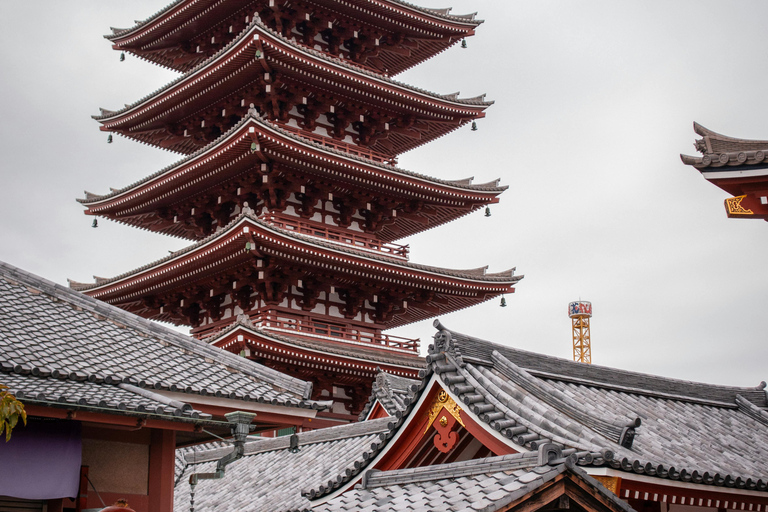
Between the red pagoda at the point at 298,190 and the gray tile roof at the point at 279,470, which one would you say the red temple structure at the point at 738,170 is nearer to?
the gray tile roof at the point at 279,470

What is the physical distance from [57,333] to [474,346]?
5.32 metres

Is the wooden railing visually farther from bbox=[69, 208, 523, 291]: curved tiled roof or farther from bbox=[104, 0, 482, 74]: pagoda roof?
bbox=[104, 0, 482, 74]: pagoda roof

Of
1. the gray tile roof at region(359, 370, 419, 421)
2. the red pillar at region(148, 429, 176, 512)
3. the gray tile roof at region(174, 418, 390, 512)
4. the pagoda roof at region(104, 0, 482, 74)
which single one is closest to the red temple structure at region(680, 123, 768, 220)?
the gray tile roof at region(174, 418, 390, 512)

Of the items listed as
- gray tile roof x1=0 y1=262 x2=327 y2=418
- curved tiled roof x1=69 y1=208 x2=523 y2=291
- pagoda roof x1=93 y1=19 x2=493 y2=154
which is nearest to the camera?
gray tile roof x1=0 y1=262 x2=327 y2=418

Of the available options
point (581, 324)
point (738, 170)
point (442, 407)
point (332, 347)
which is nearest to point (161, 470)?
point (442, 407)

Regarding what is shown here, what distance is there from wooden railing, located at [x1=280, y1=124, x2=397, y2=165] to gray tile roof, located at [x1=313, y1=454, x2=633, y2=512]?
57.9ft

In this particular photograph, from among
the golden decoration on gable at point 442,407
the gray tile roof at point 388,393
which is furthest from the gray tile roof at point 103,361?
the gray tile roof at point 388,393

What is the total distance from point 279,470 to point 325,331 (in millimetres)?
8402

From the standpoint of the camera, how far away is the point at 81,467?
894 cm

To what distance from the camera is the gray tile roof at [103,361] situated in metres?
8.39

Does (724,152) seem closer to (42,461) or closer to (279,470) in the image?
(42,461)

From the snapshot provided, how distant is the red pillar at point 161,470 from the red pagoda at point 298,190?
36.7 feet

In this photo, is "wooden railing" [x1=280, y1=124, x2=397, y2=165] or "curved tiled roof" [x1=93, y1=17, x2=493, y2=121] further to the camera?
"wooden railing" [x1=280, y1=124, x2=397, y2=165]

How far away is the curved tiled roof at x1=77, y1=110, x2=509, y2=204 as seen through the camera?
22.2m
